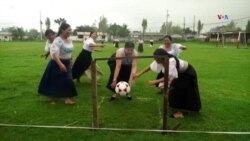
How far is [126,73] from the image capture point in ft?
29.5

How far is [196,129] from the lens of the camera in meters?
6.54

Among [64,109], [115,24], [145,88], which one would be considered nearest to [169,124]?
[64,109]

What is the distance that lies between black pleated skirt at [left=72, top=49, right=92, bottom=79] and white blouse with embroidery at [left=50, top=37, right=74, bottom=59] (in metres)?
2.77

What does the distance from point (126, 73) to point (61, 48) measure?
1810 mm

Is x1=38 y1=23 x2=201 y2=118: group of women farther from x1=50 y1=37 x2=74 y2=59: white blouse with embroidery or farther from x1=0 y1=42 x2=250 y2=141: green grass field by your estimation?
x1=0 y1=42 x2=250 y2=141: green grass field

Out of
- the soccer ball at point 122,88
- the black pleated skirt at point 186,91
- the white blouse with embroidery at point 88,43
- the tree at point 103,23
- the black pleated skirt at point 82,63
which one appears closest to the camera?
the black pleated skirt at point 186,91

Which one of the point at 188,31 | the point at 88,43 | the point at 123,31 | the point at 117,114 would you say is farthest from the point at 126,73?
the point at 188,31

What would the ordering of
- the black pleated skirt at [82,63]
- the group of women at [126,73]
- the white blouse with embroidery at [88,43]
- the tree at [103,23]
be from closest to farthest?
the group of women at [126,73] < the white blouse with embroidery at [88,43] < the black pleated skirt at [82,63] < the tree at [103,23]

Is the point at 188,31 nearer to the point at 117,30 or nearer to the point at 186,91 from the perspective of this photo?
the point at 117,30

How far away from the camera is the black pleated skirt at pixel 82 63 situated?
1117 cm

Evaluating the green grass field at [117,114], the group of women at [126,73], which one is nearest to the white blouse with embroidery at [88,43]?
the green grass field at [117,114]

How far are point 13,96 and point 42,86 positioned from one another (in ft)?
4.77

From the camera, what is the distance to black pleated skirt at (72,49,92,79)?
1117 centimetres

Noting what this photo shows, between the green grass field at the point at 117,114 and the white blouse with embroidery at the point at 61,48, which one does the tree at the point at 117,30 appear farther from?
the white blouse with embroidery at the point at 61,48
